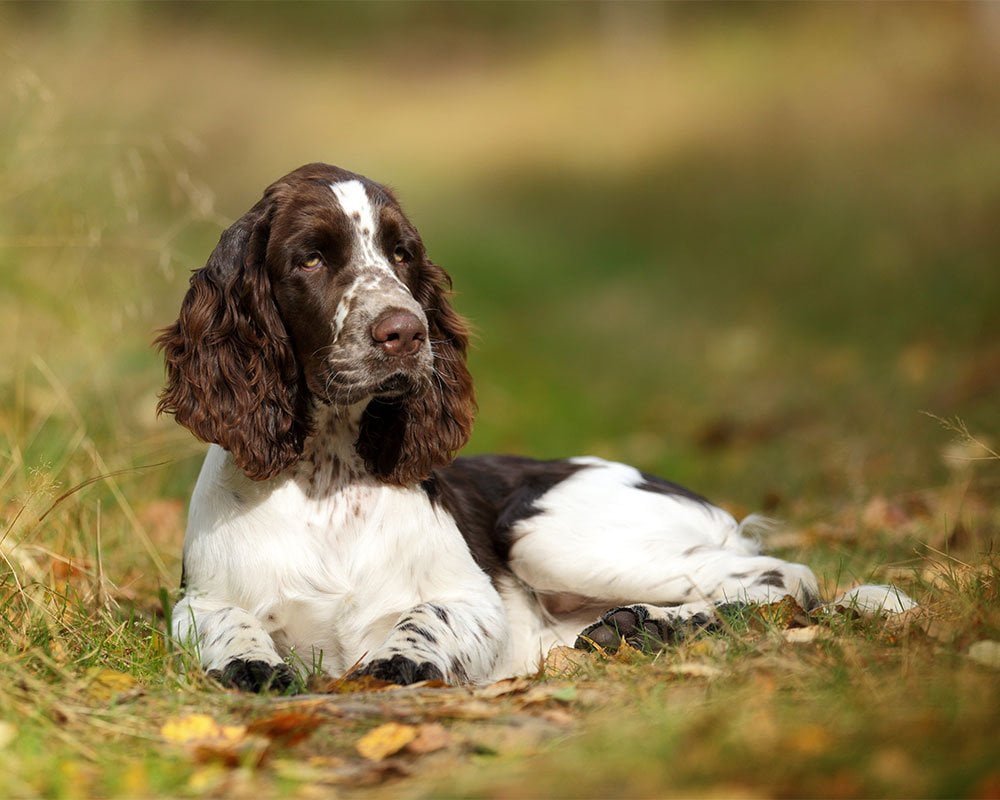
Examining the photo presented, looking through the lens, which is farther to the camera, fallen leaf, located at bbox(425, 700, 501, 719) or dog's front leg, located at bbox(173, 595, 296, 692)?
dog's front leg, located at bbox(173, 595, 296, 692)

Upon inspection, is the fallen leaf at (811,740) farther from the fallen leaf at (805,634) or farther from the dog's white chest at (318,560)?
the dog's white chest at (318,560)

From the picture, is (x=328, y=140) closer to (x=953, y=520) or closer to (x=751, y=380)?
(x=751, y=380)

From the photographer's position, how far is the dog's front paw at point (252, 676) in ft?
11.5

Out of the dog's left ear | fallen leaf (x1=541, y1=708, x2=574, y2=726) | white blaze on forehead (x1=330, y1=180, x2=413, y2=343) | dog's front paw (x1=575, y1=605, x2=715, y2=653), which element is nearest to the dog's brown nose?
white blaze on forehead (x1=330, y1=180, x2=413, y2=343)

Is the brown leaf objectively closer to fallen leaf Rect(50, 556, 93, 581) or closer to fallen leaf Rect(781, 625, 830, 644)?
fallen leaf Rect(781, 625, 830, 644)

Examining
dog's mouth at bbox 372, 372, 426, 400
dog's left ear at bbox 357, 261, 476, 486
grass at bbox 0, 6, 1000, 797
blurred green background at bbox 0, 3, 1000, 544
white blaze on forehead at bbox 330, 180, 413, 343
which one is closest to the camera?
grass at bbox 0, 6, 1000, 797

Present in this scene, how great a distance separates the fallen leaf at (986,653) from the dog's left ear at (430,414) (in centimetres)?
182

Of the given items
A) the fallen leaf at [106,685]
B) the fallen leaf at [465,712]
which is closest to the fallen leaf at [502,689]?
the fallen leaf at [465,712]

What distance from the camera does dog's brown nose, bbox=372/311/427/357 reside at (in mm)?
3693

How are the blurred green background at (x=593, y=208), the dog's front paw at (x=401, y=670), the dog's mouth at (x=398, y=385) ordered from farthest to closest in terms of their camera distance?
the blurred green background at (x=593, y=208), the dog's mouth at (x=398, y=385), the dog's front paw at (x=401, y=670)

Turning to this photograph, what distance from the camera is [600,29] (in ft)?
68.2

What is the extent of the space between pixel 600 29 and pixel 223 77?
6786mm

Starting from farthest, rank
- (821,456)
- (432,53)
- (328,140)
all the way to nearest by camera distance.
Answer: (432,53) → (328,140) → (821,456)

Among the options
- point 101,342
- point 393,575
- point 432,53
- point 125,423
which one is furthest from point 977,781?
point 432,53
